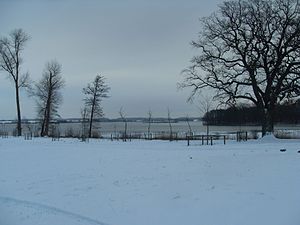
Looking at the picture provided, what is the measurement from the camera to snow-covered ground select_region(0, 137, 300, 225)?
11.8 meters

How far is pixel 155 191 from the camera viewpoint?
48.3ft

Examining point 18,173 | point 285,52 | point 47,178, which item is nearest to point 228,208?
point 47,178

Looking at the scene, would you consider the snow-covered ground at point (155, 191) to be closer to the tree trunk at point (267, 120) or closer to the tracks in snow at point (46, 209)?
the tracks in snow at point (46, 209)

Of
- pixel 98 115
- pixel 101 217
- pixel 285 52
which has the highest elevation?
pixel 285 52

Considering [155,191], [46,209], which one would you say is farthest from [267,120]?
[46,209]

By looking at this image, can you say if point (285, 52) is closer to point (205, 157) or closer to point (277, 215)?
point (205, 157)

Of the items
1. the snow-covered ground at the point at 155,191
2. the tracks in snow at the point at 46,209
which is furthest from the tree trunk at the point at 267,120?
the tracks in snow at the point at 46,209

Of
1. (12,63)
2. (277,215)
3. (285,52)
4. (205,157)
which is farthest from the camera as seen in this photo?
(12,63)

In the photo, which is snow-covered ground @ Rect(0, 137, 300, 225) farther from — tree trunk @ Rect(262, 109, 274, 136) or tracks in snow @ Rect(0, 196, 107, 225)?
tree trunk @ Rect(262, 109, 274, 136)

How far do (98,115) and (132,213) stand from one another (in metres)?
55.5

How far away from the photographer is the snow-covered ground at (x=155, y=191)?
11.8 meters

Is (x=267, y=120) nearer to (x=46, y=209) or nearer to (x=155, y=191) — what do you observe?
(x=155, y=191)

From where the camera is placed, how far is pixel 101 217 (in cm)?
1219

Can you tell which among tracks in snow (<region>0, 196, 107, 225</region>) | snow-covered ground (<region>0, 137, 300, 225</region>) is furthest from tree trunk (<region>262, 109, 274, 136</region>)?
tracks in snow (<region>0, 196, 107, 225</region>)
